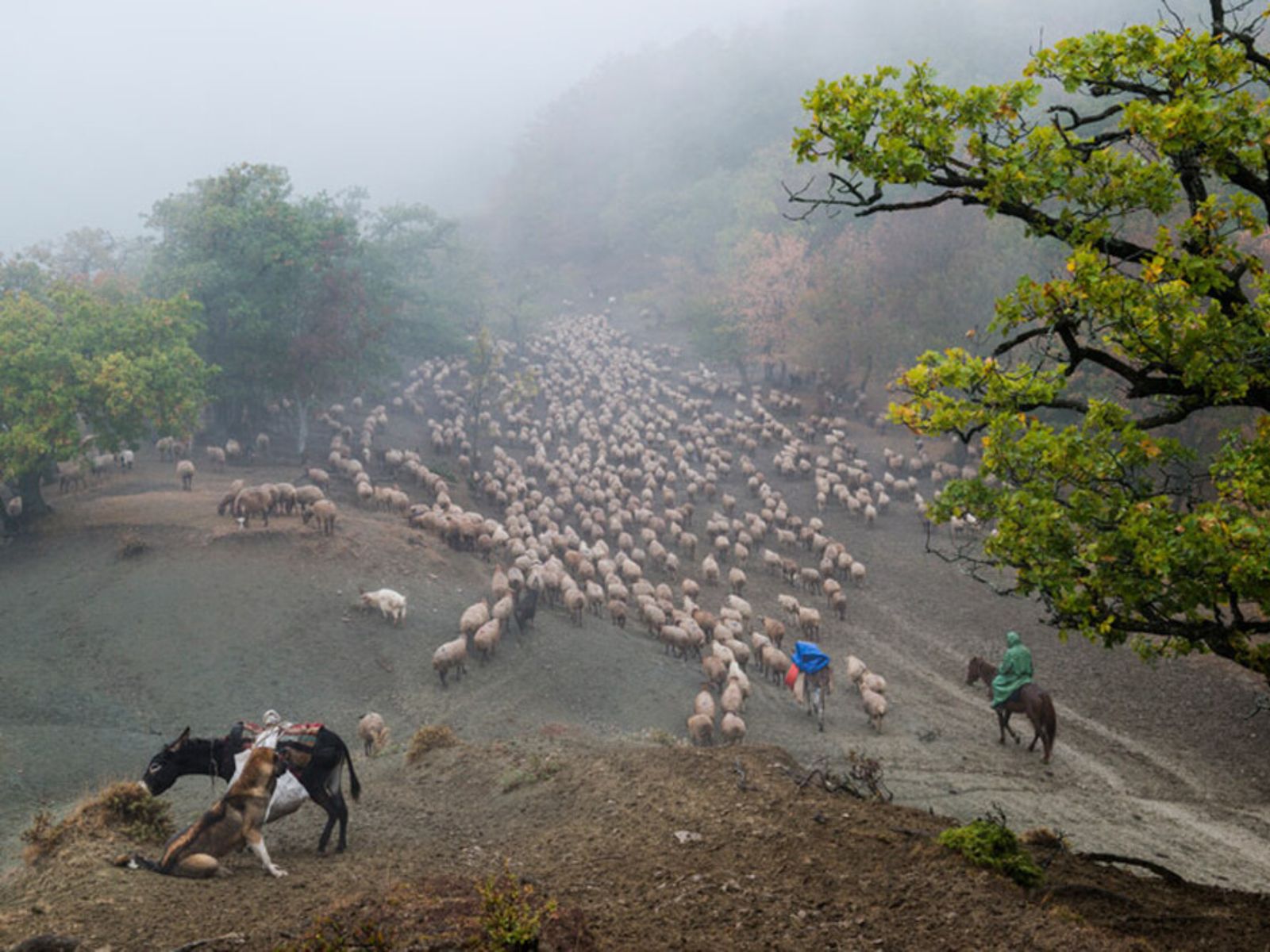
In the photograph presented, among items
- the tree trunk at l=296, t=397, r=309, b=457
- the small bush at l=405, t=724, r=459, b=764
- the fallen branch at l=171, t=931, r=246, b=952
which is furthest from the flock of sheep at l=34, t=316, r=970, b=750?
the fallen branch at l=171, t=931, r=246, b=952

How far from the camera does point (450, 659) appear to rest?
17.9 metres

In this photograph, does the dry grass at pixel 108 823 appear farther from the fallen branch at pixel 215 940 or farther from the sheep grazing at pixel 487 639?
the sheep grazing at pixel 487 639

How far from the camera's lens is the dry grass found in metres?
8.95

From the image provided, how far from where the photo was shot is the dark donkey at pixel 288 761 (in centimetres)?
950

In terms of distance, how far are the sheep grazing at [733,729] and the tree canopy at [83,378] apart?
703 inches

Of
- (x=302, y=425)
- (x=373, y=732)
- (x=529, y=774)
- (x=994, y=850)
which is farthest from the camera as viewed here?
(x=302, y=425)

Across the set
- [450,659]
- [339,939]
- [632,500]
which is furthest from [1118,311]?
[632,500]

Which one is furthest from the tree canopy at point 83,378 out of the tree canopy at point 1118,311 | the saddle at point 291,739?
the tree canopy at point 1118,311

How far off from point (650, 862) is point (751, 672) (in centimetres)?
1222

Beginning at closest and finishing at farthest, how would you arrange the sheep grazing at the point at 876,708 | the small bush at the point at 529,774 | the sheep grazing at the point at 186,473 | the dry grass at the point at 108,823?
the dry grass at the point at 108,823, the small bush at the point at 529,774, the sheep grazing at the point at 876,708, the sheep grazing at the point at 186,473

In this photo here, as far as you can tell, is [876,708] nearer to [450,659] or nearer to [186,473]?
[450,659]

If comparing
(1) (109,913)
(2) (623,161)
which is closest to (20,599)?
(1) (109,913)

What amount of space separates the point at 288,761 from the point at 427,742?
4.12 meters

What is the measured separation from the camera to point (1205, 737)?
17172 millimetres
